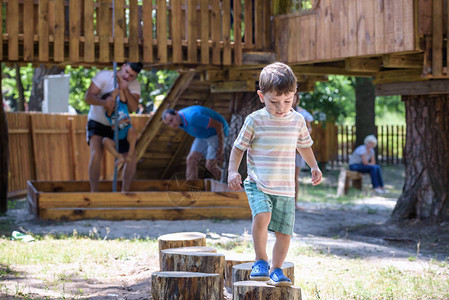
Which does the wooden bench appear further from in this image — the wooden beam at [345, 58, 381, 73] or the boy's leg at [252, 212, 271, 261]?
the boy's leg at [252, 212, 271, 261]

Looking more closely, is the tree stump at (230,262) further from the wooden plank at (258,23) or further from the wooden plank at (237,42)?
the wooden plank at (258,23)

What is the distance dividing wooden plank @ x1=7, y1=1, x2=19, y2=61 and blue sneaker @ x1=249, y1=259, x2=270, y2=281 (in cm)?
574

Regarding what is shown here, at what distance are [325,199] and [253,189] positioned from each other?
959 cm

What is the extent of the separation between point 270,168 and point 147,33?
17.8 ft

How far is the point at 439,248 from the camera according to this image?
8.04 m

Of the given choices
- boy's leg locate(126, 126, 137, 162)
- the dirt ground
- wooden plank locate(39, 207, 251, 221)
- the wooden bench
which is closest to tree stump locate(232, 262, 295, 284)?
the dirt ground

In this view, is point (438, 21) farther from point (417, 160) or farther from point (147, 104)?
point (147, 104)

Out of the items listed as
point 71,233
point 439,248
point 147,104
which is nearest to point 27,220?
point 71,233

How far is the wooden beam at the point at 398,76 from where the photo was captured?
8.99 metres

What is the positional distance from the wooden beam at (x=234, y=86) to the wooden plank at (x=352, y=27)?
2.50m

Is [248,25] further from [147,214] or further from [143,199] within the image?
[147,214]

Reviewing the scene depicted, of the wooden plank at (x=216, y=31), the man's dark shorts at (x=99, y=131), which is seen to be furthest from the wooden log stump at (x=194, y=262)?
the wooden plank at (x=216, y=31)

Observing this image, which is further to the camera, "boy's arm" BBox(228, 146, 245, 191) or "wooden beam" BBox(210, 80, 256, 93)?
"wooden beam" BBox(210, 80, 256, 93)

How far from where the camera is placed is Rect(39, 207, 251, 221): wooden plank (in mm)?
9078
